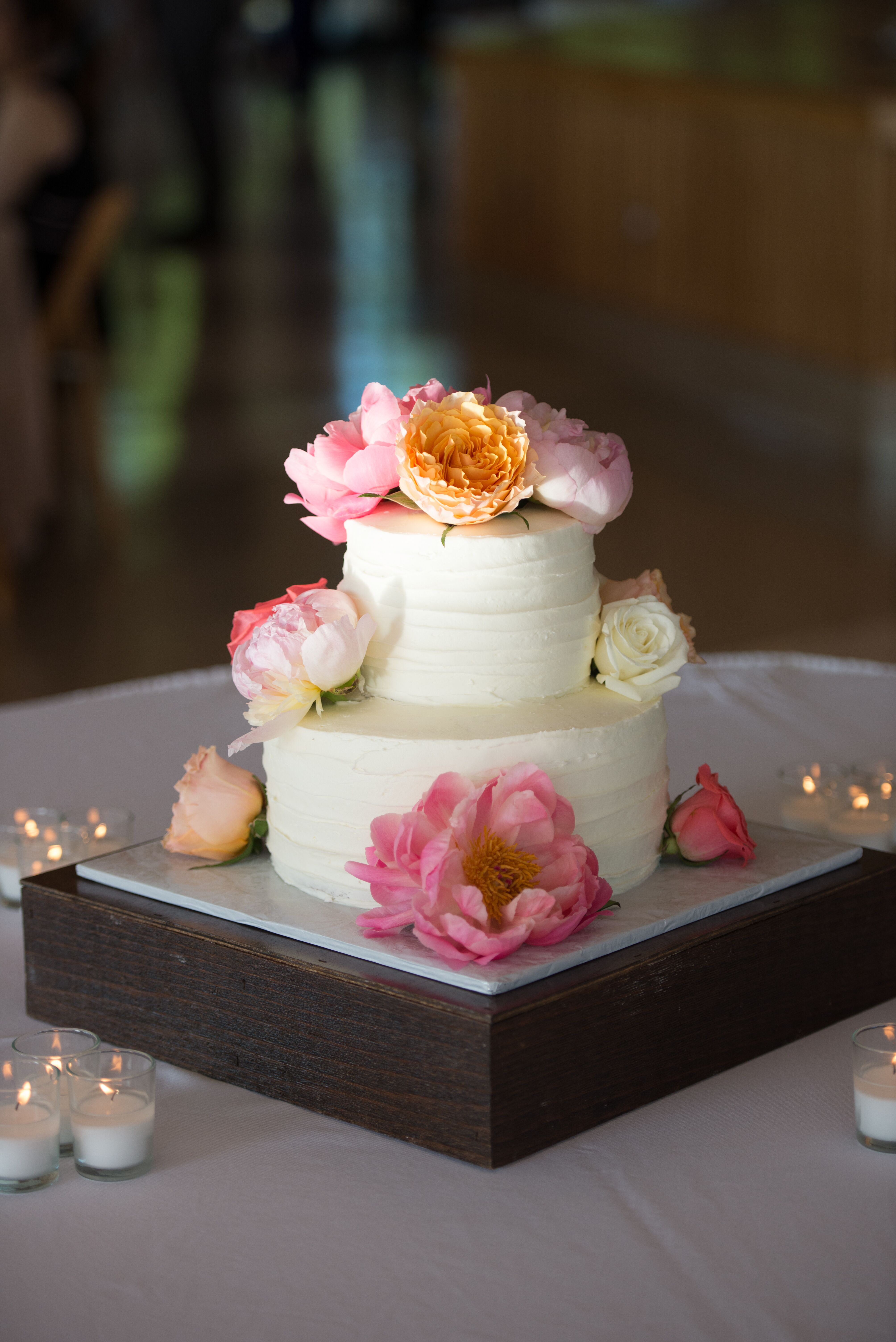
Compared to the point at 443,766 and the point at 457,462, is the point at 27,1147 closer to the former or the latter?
the point at 443,766

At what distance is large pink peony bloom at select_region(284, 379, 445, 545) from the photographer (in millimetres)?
1186

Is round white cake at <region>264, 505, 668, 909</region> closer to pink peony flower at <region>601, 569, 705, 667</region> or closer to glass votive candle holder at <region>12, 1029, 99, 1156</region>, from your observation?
pink peony flower at <region>601, 569, 705, 667</region>

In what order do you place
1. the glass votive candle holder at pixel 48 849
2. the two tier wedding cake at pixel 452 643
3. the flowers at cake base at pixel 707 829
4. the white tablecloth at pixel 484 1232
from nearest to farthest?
the white tablecloth at pixel 484 1232 → the two tier wedding cake at pixel 452 643 → the flowers at cake base at pixel 707 829 → the glass votive candle holder at pixel 48 849

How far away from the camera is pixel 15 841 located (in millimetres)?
1502

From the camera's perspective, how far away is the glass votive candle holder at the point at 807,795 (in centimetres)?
157

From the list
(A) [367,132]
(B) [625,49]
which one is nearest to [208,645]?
(B) [625,49]

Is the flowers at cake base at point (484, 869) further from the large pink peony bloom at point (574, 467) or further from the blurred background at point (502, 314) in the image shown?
the blurred background at point (502, 314)

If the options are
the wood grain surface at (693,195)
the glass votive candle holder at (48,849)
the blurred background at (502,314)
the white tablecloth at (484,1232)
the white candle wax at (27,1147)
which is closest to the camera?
the white tablecloth at (484,1232)

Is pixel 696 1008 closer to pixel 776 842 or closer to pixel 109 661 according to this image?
pixel 776 842

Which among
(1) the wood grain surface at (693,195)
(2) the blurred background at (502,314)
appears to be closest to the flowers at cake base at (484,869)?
(2) the blurred background at (502,314)

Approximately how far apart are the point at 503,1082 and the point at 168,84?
10232 mm

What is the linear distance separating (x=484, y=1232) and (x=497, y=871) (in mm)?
211

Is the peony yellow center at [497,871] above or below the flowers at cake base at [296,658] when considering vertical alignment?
below

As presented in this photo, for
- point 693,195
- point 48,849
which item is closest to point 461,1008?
point 48,849
